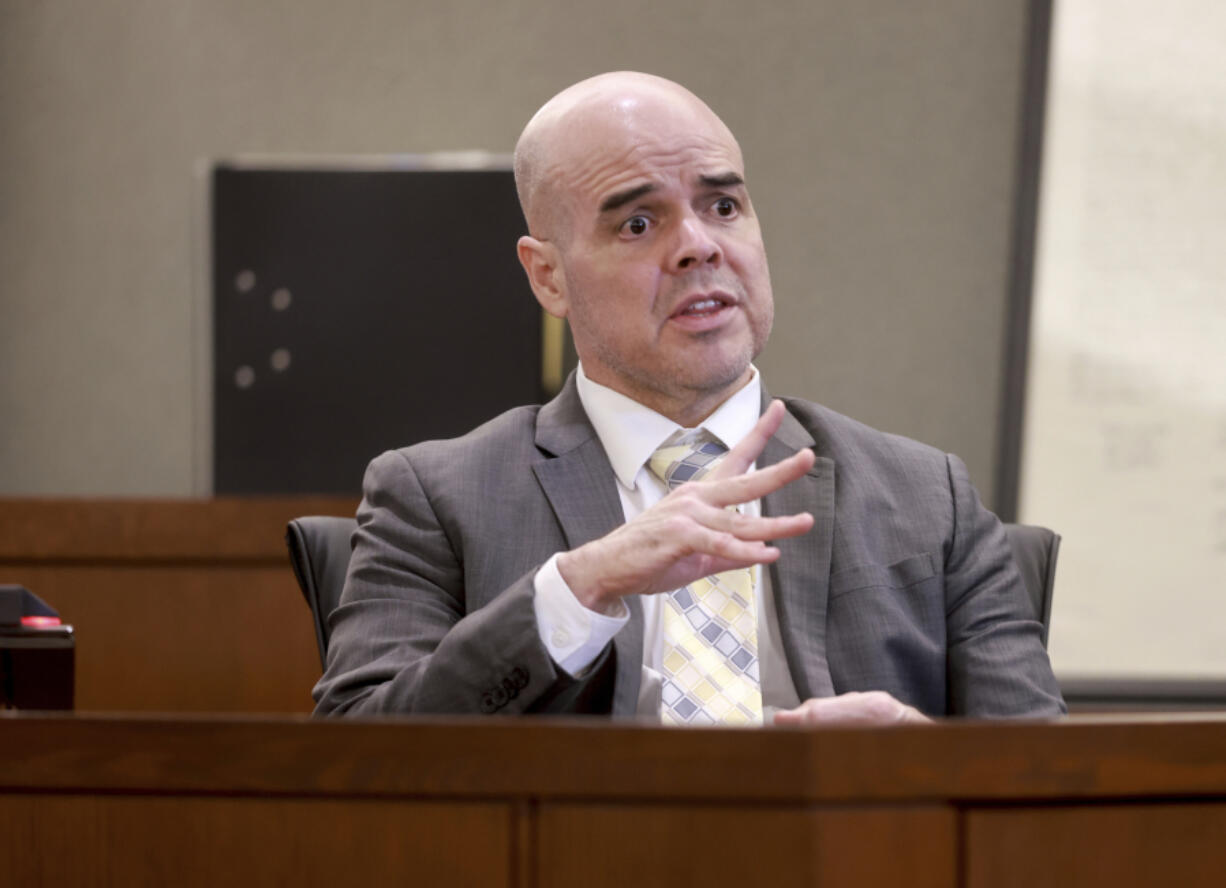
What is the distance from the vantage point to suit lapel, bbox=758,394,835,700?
144 cm

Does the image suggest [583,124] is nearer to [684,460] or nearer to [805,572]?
[684,460]

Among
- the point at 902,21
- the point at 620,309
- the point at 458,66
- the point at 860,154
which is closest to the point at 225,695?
the point at 620,309

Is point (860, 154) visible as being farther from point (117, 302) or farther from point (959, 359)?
point (117, 302)

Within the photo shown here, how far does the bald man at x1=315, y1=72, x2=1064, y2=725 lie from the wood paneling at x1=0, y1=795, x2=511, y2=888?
0.47 metres

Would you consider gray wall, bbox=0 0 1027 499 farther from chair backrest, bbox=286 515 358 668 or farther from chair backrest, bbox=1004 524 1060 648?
chair backrest, bbox=286 515 358 668

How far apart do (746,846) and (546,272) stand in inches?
40.4

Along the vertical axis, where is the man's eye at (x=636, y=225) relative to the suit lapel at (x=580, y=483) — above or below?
above

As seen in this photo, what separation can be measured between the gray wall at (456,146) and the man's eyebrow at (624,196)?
177cm

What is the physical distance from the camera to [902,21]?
329 cm

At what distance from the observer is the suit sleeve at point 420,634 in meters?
1.26

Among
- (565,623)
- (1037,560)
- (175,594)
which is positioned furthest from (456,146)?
(565,623)

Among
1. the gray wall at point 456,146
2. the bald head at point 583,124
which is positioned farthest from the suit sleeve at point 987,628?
the gray wall at point 456,146

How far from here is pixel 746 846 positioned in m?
0.79

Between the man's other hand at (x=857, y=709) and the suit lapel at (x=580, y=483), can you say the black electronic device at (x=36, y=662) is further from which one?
the man's other hand at (x=857, y=709)
